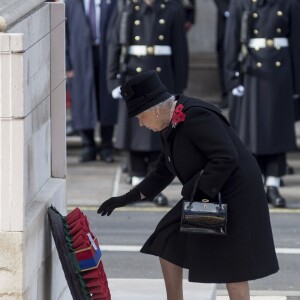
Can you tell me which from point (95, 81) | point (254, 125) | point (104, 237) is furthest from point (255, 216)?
point (95, 81)

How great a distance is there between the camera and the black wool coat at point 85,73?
13.5m

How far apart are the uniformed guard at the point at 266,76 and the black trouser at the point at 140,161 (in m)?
0.81

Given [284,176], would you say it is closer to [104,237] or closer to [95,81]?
[95,81]

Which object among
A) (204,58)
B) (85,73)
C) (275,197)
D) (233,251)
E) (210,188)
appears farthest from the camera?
(204,58)

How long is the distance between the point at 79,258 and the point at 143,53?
18.3ft

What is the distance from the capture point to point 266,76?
1189cm

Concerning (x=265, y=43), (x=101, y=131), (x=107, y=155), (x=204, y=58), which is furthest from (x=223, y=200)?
(x=204, y=58)

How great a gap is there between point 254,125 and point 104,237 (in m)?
2.39

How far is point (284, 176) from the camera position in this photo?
42.1 ft

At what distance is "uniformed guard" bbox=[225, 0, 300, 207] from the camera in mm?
11539

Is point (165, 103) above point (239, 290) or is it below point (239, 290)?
above

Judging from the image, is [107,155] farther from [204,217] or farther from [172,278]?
[204,217]

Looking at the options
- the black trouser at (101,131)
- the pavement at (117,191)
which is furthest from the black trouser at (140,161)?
the black trouser at (101,131)

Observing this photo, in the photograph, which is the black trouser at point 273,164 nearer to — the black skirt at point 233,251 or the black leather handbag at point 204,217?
the black skirt at point 233,251
